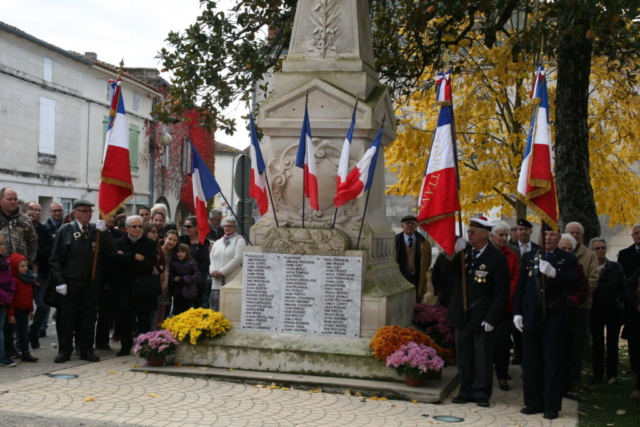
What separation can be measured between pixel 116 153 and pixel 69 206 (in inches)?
802

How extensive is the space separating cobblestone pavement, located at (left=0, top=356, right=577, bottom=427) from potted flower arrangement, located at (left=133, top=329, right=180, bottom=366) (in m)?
0.25

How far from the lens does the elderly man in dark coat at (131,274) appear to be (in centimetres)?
1075

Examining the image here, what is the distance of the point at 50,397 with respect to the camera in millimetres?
7988


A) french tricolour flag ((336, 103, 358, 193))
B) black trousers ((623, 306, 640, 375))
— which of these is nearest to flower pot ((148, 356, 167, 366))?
french tricolour flag ((336, 103, 358, 193))

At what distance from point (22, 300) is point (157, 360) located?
1.96m

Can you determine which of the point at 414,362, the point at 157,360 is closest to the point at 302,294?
the point at 414,362

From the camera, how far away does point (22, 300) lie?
10.1 metres

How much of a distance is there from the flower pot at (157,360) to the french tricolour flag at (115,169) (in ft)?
6.20

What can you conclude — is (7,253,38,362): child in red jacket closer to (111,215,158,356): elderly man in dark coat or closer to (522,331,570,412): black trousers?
(111,215,158,356): elderly man in dark coat

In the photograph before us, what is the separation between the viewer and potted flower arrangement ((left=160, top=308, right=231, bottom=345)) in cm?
939

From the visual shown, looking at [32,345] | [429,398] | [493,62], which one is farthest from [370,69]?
[493,62]

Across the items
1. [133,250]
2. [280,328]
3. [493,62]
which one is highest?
[493,62]

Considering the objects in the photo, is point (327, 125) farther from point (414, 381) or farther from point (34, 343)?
point (34, 343)

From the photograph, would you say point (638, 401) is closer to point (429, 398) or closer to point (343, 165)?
point (429, 398)
